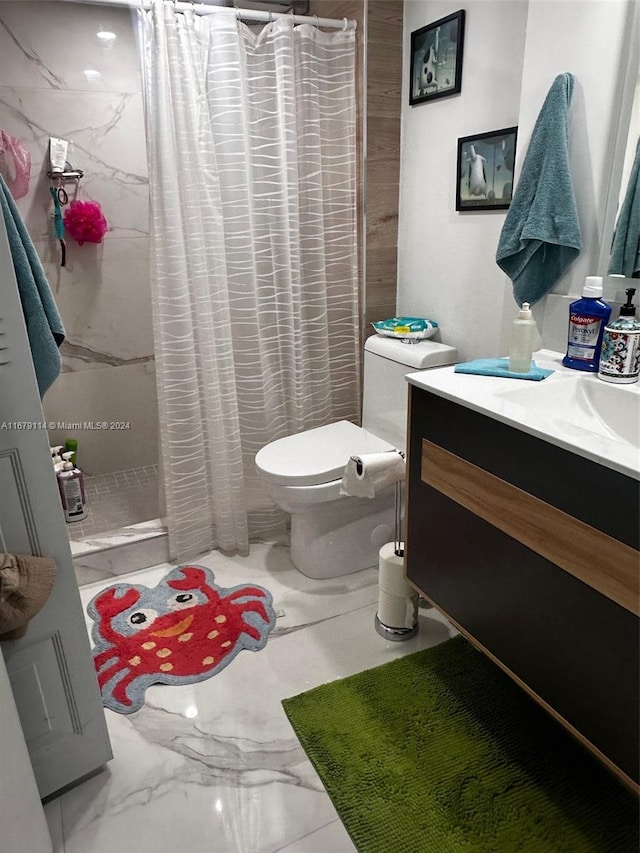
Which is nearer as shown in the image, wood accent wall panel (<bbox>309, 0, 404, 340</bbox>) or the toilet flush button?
wood accent wall panel (<bbox>309, 0, 404, 340</bbox>)

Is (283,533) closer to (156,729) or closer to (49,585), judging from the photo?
(156,729)

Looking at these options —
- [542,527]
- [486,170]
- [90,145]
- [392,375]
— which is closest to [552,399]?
[542,527]

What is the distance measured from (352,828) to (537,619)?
0.63 metres

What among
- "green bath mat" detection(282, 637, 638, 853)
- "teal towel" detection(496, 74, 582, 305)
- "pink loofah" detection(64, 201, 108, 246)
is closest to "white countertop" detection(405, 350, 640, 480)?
"teal towel" detection(496, 74, 582, 305)

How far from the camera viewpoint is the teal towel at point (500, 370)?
4.83 ft

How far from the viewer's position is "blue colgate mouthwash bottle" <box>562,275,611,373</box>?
1.45 m

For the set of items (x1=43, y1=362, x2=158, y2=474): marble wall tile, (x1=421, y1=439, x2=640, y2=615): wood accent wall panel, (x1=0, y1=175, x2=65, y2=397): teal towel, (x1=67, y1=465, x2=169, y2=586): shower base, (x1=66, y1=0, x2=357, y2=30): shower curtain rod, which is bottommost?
(x1=67, y1=465, x2=169, y2=586): shower base

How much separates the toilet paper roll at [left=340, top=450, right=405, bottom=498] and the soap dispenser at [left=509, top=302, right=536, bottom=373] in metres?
0.49

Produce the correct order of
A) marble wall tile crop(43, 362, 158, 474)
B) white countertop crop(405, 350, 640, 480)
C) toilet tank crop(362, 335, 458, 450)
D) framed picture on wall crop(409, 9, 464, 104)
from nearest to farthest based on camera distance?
white countertop crop(405, 350, 640, 480) → framed picture on wall crop(409, 9, 464, 104) → toilet tank crop(362, 335, 458, 450) → marble wall tile crop(43, 362, 158, 474)

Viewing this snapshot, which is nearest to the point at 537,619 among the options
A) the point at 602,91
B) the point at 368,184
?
the point at 602,91

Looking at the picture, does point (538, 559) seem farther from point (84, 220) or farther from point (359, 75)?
point (84, 220)

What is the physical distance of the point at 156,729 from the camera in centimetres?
160

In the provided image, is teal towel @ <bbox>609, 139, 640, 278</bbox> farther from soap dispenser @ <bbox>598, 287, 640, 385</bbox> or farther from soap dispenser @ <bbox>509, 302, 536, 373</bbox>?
soap dispenser @ <bbox>509, 302, 536, 373</bbox>

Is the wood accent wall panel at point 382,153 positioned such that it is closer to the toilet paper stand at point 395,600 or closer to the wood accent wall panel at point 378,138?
the wood accent wall panel at point 378,138
